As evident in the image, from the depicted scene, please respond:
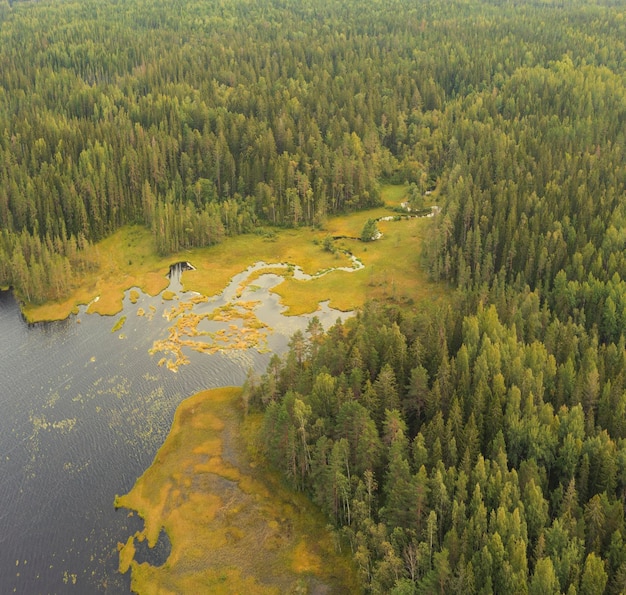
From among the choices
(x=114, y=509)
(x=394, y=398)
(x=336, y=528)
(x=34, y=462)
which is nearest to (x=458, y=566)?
(x=336, y=528)

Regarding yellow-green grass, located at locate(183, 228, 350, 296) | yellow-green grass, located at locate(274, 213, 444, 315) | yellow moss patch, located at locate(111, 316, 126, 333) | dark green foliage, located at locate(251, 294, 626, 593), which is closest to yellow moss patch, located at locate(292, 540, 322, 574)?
dark green foliage, located at locate(251, 294, 626, 593)

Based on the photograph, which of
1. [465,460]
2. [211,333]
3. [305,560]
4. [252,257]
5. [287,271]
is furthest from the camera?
[252,257]

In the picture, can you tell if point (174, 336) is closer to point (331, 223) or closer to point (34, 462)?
point (34, 462)

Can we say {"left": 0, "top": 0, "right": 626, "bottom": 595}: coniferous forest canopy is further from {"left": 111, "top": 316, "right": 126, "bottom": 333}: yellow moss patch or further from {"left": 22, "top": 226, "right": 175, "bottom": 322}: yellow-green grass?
{"left": 111, "top": 316, "right": 126, "bottom": 333}: yellow moss patch

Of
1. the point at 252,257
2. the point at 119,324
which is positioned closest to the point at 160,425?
the point at 119,324

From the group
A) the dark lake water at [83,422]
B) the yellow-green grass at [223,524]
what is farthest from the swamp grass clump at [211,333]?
the yellow-green grass at [223,524]

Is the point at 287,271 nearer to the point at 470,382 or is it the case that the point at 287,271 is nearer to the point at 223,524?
the point at 470,382
